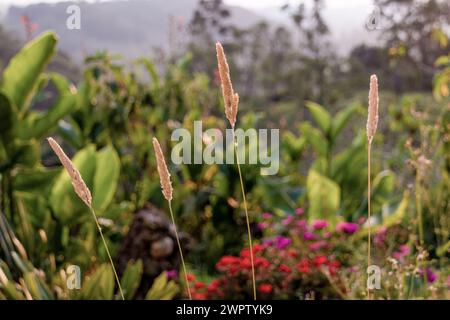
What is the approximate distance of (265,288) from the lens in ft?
6.99

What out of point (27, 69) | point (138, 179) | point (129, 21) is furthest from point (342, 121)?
point (129, 21)

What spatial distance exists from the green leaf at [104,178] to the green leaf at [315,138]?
1303mm

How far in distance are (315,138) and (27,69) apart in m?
1.67

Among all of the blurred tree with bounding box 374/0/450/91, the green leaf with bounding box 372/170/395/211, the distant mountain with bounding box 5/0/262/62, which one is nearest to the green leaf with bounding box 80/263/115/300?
A: the distant mountain with bounding box 5/0/262/62

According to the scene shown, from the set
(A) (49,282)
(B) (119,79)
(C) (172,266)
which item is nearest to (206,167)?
(B) (119,79)

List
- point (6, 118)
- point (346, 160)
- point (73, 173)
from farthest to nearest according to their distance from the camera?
point (346, 160) < point (6, 118) < point (73, 173)

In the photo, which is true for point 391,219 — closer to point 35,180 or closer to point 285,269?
point 285,269

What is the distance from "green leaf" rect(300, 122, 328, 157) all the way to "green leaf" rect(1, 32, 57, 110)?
154 centimetres

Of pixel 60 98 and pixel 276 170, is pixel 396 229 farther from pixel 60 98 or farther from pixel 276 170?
pixel 60 98

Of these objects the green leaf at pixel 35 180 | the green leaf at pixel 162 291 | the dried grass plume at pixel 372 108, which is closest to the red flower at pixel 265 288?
the green leaf at pixel 162 291

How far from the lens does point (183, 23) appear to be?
3688 millimetres

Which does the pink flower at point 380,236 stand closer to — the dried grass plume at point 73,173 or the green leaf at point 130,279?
the green leaf at point 130,279

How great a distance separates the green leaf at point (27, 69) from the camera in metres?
2.23
